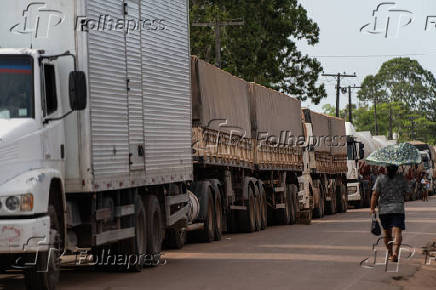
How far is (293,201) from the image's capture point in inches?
1439

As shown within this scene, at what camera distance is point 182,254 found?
2155 cm

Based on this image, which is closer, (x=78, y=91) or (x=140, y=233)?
(x=78, y=91)

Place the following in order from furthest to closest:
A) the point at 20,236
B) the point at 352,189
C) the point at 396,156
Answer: the point at 352,189, the point at 396,156, the point at 20,236

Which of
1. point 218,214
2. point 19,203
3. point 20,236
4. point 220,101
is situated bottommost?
point 218,214

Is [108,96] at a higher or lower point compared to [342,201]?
higher

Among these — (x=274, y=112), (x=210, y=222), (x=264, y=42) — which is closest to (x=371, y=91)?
(x=264, y=42)

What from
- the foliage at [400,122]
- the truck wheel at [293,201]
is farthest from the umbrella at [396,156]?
the foliage at [400,122]

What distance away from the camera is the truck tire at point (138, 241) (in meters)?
17.1

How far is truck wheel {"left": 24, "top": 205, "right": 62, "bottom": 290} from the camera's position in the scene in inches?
529

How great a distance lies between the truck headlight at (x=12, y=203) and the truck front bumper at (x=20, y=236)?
0.46 feet

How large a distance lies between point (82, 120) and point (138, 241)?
309 cm

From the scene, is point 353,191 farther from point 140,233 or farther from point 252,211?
point 140,233

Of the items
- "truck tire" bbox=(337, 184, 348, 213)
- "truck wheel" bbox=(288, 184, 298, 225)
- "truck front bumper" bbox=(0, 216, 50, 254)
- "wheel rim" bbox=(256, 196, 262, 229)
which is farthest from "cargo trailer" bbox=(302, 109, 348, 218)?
"truck front bumper" bbox=(0, 216, 50, 254)

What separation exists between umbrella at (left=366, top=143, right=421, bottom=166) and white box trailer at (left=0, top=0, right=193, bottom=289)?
144 inches
